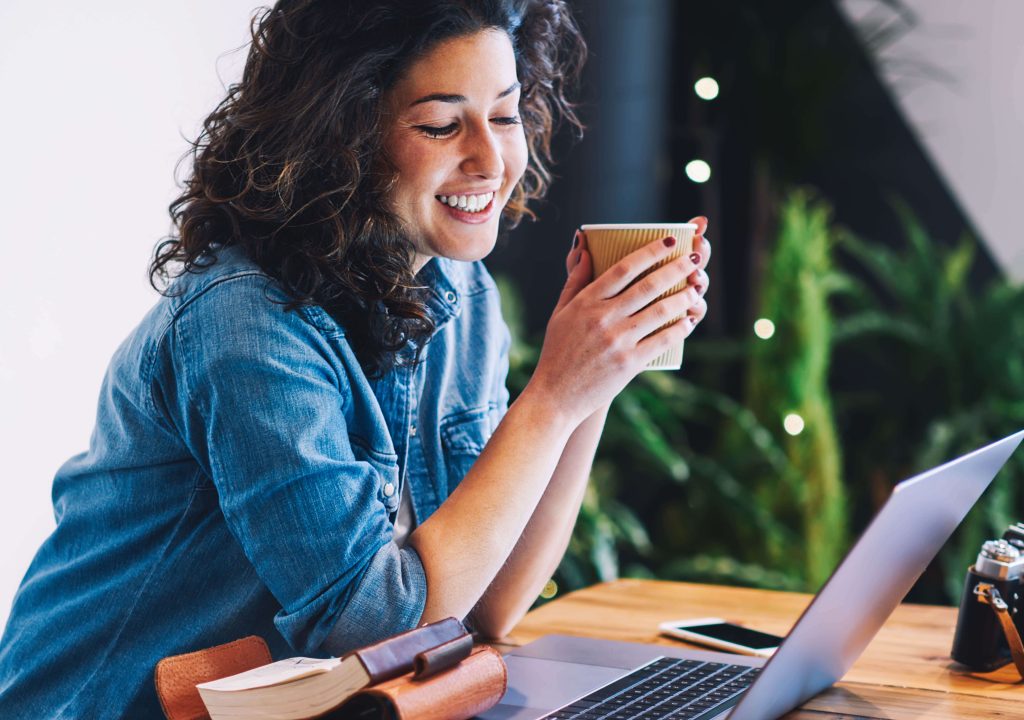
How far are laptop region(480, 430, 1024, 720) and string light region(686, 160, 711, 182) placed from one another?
2504 mm

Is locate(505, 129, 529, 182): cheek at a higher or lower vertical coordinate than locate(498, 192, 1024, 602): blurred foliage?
higher

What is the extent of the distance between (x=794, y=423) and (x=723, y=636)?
1707 millimetres

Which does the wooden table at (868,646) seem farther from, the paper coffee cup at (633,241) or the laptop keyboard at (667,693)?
the paper coffee cup at (633,241)

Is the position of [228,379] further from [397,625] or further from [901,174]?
[901,174]

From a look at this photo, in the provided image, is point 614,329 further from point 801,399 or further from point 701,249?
point 801,399

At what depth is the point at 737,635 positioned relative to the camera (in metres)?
1.23

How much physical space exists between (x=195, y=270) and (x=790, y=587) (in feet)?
6.29

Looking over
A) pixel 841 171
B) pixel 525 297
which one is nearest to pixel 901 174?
pixel 841 171

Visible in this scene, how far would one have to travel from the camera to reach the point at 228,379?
103cm

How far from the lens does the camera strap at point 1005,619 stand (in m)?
1.10

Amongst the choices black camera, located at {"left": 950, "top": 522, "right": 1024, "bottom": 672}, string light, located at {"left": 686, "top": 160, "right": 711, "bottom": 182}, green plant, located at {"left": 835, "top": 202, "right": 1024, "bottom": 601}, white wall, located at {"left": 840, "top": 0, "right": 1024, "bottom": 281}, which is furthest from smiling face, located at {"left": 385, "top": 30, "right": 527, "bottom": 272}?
white wall, located at {"left": 840, "top": 0, "right": 1024, "bottom": 281}

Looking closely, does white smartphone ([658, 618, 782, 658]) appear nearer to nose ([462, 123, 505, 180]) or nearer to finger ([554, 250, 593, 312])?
finger ([554, 250, 593, 312])

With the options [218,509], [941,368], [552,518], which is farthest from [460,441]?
[941,368]

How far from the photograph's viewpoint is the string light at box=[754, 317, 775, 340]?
116 inches
